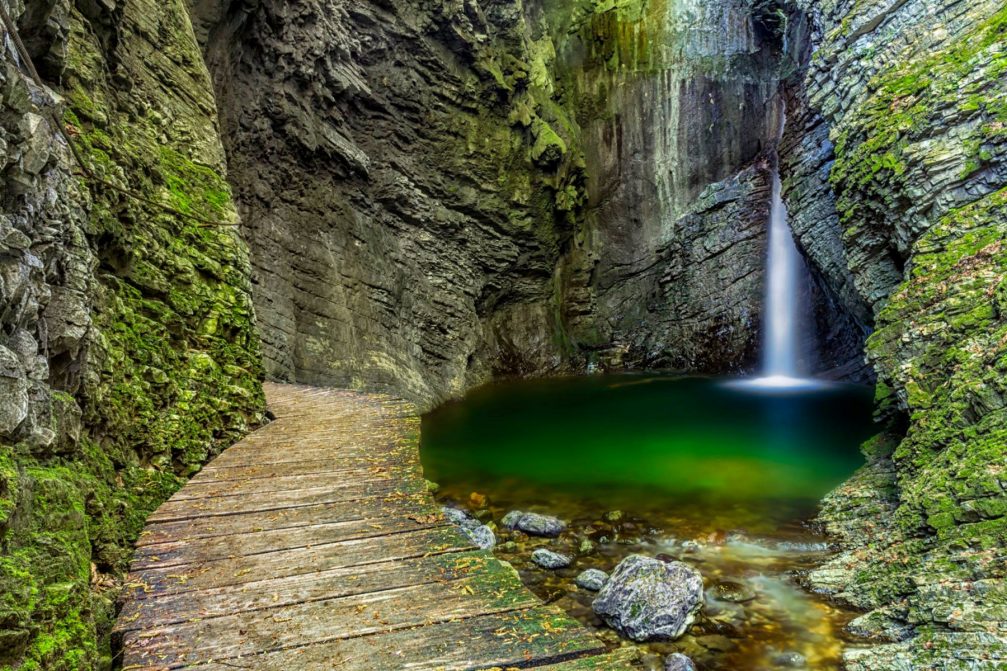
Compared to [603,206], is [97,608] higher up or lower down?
lower down

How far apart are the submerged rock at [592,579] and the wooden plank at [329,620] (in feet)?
15.5

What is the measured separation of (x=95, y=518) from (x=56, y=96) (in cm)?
287

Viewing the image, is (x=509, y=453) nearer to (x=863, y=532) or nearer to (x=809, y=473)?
(x=809, y=473)

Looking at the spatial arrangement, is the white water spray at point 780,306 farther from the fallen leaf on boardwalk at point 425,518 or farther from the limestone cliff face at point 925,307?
the fallen leaf on boardwalk at point 425,518

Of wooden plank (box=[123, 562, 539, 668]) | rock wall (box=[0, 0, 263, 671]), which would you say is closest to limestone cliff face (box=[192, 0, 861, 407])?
rock wall (box=[0, 0, 263, 671])

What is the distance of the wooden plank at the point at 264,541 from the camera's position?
3.50m

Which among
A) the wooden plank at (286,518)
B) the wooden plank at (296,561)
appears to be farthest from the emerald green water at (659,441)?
the wooden plank at (296,561)

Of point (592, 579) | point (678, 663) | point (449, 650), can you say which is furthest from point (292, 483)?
point (592, 579)

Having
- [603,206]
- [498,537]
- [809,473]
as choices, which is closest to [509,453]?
[498,537]

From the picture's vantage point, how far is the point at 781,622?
662cm

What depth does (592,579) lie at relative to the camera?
24.8 feet

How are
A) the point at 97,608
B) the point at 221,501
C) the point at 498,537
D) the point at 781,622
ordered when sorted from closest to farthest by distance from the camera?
the point at 97,608
the point at 221,501
the point at 781,622
the point at 498,537

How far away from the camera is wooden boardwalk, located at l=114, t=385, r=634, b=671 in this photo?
8.53 ft

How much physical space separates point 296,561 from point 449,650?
1356 millimetres
